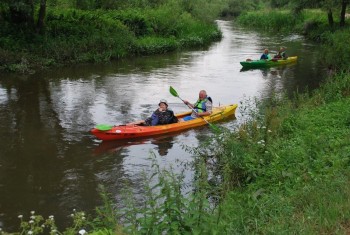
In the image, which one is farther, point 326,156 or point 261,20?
point 261,20

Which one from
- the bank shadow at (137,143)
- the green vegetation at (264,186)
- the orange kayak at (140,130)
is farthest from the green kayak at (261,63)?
the bank shadow at (137,143)

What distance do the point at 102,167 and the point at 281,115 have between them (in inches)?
145

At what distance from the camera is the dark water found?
719 centimetres

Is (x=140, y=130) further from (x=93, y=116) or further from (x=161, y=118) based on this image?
(x=93, y=116)

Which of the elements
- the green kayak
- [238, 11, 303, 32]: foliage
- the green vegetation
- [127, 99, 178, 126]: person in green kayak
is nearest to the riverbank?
the green vegetation

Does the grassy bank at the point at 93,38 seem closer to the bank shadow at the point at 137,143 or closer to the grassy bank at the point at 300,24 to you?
the grassy bank at the point at 300,24

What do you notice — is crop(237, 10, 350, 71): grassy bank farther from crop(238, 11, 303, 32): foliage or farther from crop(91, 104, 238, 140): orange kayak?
crop(91, 104, 238, 140): orange kayak

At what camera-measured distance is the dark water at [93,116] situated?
283 inches

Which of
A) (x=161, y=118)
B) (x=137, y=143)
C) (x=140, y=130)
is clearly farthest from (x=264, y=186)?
(x=161, y=118)

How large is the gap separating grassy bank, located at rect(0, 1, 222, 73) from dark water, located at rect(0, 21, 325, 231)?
33.5 inches

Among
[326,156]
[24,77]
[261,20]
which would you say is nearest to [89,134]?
[326,156]

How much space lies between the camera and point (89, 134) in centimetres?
1003

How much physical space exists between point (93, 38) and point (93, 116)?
9.46m

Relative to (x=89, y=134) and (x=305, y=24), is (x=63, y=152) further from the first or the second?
(x=305, y=24)
